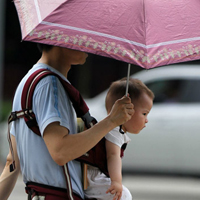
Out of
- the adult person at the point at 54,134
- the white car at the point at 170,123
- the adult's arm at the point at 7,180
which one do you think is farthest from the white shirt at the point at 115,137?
the white car at the point at 170,123

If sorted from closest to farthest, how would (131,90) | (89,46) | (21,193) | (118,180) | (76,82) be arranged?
(89,46), (118,180), (131,90), (21,193), (76,82)

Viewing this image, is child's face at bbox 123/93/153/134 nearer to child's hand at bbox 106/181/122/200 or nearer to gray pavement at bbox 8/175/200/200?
child's hand at bbox 106/181/122/200

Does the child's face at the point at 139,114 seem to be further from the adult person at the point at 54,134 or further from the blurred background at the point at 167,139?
the blurred background at the point at 167,139

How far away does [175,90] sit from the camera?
23.6 feet

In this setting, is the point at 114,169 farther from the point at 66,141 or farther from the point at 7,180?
the point at 7,180

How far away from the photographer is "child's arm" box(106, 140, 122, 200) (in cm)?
219

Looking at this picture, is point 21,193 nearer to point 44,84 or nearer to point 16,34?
point 44,84

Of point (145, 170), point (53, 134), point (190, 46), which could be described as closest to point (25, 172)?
point (53, 134)

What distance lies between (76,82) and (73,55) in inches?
383

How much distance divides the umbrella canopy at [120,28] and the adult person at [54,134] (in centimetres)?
19

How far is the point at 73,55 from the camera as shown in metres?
2.11

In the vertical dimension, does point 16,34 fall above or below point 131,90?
below

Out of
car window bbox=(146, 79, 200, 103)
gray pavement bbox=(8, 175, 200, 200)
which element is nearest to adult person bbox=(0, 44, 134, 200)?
gray pavement bbox=(8, 175, 200, 200)

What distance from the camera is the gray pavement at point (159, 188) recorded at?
6.52 metres
